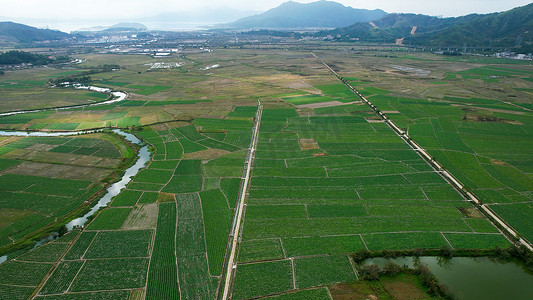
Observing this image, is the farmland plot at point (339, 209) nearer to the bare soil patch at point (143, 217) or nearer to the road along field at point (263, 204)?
the road along field at point (263, 204)

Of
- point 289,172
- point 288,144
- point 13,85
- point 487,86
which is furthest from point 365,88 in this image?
point 13,85

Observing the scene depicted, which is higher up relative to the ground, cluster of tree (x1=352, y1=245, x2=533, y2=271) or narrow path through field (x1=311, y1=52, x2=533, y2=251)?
narrow path through field (x1=311, y1=52, x2=533, y2=251)

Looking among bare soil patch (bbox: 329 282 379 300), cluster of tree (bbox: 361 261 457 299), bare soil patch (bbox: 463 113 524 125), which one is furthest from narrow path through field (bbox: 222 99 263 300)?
bare soil patch (bbox: 463 113 524 125)

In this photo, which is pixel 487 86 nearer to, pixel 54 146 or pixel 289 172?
pixel 289 172

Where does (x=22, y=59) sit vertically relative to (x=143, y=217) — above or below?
above

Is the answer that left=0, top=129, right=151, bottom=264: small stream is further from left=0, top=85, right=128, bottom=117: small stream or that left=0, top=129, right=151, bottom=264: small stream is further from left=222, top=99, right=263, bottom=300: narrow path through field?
left=222, top=99, right=263, bottom=300: narrow path through field

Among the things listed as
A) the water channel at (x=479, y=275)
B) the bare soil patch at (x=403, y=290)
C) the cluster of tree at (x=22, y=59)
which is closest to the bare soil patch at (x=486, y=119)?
the water channel at (x=479, y=275)

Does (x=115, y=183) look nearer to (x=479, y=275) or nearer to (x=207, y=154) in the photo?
(x=207, y=154)

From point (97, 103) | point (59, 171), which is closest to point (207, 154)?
point (59, 171)
